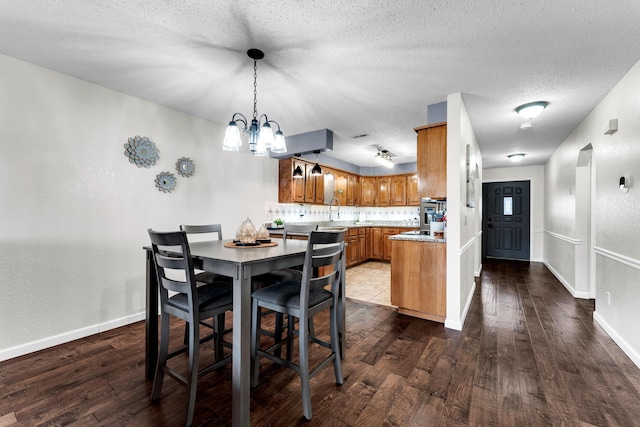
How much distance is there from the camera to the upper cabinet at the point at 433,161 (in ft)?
10.1

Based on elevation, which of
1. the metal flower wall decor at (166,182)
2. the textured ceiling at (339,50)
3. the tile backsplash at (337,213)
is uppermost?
the textured ceiling at (339,50)

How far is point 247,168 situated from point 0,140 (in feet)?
8.43

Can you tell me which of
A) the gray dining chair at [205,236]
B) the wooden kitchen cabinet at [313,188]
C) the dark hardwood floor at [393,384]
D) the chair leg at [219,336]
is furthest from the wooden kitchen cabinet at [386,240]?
the chair leg at [219,336]

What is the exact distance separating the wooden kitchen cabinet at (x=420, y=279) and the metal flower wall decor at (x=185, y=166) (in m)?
2.68

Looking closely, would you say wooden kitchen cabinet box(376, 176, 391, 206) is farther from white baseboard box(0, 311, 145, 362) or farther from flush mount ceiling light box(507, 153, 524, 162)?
white baseboard box(0, 311, 145, 362)

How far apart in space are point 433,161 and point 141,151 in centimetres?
324

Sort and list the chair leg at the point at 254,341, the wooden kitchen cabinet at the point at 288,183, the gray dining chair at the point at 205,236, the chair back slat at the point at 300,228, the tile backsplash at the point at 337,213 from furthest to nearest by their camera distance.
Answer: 1. the tile backsplash at the point at 337,213
2. the wooden kitchen cabinet at the point at 288,183
3. the chair back slat at the point at 300,228
4. the gray dining chair at the point at 205,236
5. the chair leg at the point at 254,341

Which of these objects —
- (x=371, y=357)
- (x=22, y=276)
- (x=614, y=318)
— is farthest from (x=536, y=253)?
(x=22, y=276)

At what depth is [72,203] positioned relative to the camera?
2650 millimetres

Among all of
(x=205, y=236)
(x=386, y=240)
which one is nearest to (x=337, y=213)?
(x=386, y=240)

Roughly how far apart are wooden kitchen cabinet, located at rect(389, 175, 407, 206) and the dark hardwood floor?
14.3 feet

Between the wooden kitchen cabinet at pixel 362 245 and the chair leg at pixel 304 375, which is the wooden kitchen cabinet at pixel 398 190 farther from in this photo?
the chair leg at pixel 304 375

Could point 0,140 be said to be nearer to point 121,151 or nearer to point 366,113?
point 121,151

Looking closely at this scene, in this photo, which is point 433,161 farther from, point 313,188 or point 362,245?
point 362,245
